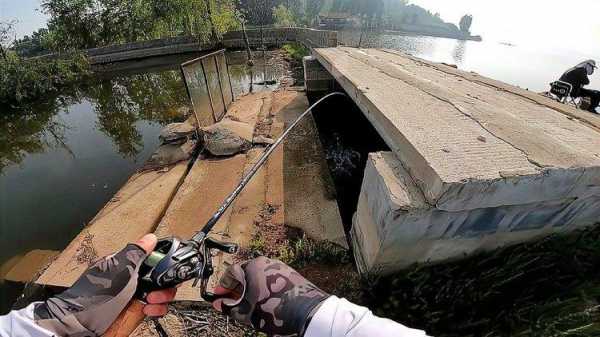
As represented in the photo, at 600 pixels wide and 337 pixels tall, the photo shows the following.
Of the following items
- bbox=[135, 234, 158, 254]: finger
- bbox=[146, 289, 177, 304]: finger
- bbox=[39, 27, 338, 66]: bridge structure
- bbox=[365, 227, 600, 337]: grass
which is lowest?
bbox=[365, 227, 600, 337]: grass

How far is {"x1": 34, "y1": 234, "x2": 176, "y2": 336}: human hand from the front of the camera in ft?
3.52

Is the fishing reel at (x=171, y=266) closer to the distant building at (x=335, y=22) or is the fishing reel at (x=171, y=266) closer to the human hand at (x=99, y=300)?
the human hand at (x=99, y=300)

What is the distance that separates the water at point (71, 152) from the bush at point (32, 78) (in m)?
0.99

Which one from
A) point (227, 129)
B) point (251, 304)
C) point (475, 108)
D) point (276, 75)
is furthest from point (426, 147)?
point (276, 75)

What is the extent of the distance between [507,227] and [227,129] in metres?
4.43

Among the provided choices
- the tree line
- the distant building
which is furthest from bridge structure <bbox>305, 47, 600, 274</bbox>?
the distant building

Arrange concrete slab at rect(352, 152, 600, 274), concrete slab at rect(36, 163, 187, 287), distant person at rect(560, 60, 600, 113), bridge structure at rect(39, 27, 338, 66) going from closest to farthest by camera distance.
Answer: concrete slab at rect(352, 152, 600, 274) → concrete slab at rect(36, 163, 187, 287) → distant person at rect(560, 60, 600, 113) → bridge structure at rect(39, 27, 338, 66)

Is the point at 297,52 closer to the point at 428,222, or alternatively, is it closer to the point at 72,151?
the point at 72,151

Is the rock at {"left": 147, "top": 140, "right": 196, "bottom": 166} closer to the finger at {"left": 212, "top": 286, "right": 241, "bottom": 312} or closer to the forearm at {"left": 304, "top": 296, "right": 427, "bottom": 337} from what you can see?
the finger at {"left": 212, "top": 286, "right": 241, "bottom": 312}

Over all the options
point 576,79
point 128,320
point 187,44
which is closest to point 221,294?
point 128,320

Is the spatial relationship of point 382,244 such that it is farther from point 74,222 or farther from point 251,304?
point 74,222

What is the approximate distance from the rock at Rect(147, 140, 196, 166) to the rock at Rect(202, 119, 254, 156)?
48 cm

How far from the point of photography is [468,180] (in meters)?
1.47

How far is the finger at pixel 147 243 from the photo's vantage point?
1.35 m
